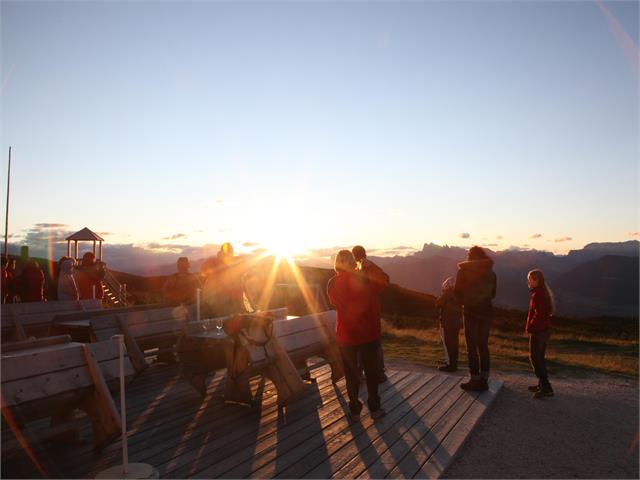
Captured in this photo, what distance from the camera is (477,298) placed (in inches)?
280

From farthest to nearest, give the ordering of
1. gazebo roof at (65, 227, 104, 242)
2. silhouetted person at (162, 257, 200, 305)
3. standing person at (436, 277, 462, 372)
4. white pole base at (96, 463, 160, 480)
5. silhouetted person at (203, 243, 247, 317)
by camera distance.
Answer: gazebo roof at (65, 227, 104, 242), silhouetted person at (162, 257, 200, 305), standing person at (436, 277, 462, 372), silhouetted person at (203, 243, 247, 317), white pole base at (96, 463, 160, 480)

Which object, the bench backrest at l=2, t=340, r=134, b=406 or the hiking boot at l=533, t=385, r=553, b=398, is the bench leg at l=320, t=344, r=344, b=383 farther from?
the bench backrest at l=2, t=340, r=134, b=406

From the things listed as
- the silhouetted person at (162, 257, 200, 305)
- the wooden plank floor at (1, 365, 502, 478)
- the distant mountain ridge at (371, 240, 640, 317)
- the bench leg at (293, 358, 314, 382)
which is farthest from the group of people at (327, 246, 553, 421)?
the distant mountain ridge at (371, 240, 640, 317)

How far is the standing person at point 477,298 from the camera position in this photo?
23.4 ft

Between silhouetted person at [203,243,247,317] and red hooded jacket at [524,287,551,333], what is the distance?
430 centimetres

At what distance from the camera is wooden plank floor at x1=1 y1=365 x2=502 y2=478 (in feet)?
14.8

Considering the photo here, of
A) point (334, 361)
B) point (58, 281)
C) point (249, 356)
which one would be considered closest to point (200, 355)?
point (249, 356)

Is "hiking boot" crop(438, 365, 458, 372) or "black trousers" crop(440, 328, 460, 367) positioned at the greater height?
"black trousers" crop(440, 328, 460, 367)

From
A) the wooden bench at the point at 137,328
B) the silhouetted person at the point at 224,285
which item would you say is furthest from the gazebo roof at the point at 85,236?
the silhouetted person at the point at 224,285

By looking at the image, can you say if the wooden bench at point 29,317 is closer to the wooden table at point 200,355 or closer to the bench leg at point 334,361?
the wooden table at point 200,355

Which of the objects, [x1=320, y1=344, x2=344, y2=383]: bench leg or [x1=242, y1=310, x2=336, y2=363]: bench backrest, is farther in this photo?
[x1=320, y1=344, x2=344, y2=383]: bench leg

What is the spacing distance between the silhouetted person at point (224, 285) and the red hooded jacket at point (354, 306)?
2.77 meters

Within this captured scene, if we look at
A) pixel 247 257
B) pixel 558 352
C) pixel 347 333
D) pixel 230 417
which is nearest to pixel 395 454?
pixel 347 333

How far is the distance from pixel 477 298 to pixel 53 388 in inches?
206
